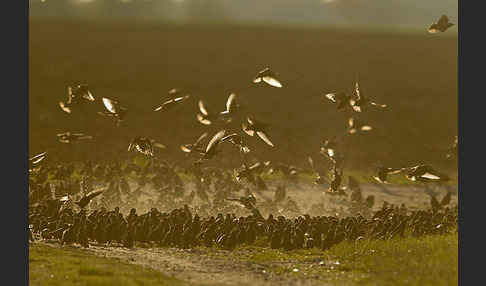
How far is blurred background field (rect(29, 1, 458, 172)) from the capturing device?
4341 centimetres

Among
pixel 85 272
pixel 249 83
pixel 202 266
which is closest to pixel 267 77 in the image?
pixel 202 266

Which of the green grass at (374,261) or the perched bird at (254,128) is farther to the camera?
the perched bird at (254,128)

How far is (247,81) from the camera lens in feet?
173

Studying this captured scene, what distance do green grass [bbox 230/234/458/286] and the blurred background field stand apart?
18.2 meters

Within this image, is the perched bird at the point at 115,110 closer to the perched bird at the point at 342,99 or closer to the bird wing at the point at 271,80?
the bird wing at the point at 271,80

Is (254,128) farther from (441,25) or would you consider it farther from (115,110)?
(441,25)

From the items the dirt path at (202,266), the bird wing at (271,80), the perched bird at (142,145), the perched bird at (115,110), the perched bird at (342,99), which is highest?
the bird wing at (271,80)

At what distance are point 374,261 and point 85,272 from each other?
934cm

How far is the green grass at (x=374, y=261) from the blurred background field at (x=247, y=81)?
59.6ft

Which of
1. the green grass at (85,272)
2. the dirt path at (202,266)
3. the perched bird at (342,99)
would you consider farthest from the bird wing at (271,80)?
the green grass at (85,272)

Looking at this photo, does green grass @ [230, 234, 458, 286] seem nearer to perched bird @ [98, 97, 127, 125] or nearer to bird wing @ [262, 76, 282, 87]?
bird wing @ [262, 76, 282, 87]

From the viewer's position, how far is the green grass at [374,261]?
17156 mm

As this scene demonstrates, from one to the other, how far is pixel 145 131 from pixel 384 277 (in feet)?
102

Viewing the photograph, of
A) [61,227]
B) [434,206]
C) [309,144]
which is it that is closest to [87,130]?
[309,144]
